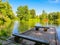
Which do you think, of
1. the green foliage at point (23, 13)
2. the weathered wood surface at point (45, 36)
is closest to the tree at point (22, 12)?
the green foliage at point (23, 13)

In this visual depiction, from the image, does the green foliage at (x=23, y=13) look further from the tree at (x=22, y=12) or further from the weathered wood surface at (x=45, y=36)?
the weathered wood surface at (x=45, y=36)

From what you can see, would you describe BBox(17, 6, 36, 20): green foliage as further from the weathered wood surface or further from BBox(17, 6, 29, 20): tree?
the weathered wood surface

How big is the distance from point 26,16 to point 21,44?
4844 centimetres

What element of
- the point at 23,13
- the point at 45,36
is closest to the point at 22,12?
the point at 23,13

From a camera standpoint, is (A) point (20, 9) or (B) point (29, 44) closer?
(B) point (29, 44)

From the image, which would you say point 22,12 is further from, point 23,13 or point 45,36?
point 45,36

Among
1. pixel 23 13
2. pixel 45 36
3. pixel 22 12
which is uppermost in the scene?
pixel 22 12

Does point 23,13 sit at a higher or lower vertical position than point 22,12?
lower

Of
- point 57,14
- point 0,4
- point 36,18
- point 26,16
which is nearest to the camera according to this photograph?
point 0,4

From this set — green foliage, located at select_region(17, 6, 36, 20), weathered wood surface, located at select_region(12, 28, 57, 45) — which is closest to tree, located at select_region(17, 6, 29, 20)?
green foliage, located at select_region(17, 6, 36, 20)

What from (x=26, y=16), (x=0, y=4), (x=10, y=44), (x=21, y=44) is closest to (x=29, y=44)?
(x=21, y=44)

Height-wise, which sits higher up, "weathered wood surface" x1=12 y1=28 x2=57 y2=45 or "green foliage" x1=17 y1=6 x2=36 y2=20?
"green foliage" x1=17 y1=6 x2=36 y2=20

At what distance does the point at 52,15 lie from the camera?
64.9m

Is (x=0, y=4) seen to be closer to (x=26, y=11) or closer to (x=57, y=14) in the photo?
(x=26, y=11)
